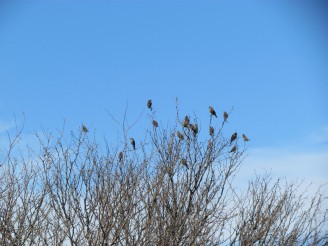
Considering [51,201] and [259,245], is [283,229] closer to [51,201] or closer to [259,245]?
[259,245]

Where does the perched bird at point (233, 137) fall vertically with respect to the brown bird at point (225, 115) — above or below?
below

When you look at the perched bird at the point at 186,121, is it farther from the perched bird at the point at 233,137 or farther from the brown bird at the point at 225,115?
the perched bird at the point at 233,137

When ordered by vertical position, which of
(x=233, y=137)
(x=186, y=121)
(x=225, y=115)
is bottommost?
(x=233, y=137)

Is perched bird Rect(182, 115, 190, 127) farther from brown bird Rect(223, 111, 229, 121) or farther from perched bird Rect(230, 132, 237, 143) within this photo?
perched bird Rect(230, 132, 237, 143)

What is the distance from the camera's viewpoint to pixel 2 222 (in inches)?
292

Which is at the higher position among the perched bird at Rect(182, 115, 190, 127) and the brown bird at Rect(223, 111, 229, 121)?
the brown bird at Rect(223, 111, 229, 121)

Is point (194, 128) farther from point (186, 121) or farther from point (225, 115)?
point (225, 115)

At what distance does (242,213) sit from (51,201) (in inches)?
168

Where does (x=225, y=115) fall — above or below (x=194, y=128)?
above

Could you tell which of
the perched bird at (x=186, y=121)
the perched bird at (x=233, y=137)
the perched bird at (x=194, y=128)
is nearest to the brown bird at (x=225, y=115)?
the perched bird at (x=233, y=137)

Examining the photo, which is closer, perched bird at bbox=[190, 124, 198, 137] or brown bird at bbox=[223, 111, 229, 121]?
brown bird at bbox=[223, 111, 229, 121]

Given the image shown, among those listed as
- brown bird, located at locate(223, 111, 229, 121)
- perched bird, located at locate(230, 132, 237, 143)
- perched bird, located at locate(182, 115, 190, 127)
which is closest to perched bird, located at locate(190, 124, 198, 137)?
perched bird, located at locate(182, 115, 190, 127)

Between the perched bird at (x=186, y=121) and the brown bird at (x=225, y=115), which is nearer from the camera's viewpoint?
the brown bird at (x=225, y=115)

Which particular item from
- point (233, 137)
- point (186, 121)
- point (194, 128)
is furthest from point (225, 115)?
point (186, 121)
